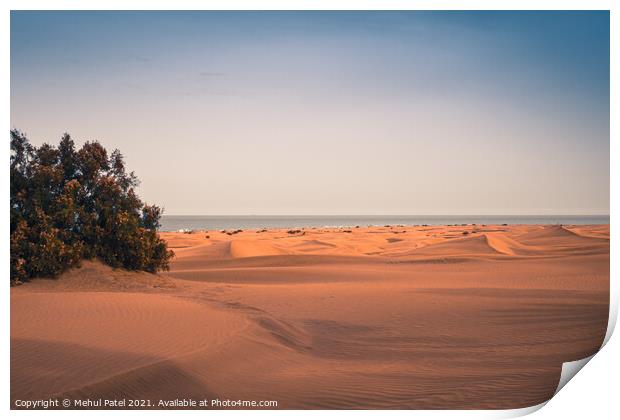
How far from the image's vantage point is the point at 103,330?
9562 millimetres

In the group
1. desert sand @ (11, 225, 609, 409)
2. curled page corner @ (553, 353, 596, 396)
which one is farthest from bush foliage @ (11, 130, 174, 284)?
curled page corner @ (553, 353, 596, 396)

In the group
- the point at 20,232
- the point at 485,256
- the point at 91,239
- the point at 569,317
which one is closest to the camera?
the point at 569,317

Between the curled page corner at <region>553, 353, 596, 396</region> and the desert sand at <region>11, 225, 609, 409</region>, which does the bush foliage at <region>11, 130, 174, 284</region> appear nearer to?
the desert sand at <region>11, 225, 609, 409</region>

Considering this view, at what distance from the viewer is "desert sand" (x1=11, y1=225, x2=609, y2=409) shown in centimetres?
762

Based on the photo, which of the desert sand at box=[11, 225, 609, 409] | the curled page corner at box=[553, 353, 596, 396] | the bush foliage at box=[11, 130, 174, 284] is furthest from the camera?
the bush foliage at box=[11, 130, 174, 284]

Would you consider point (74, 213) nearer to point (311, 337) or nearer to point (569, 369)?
point (311, 337)

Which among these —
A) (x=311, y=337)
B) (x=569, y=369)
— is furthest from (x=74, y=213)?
(x=569, y=369)

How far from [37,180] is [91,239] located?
6.67 feet

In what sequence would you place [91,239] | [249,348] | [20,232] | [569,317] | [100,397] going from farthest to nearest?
[91,239], [20,232], [569,317], [249,348], [100,397]

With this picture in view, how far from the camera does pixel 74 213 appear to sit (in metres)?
14.8

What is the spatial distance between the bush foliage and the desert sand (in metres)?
0.53

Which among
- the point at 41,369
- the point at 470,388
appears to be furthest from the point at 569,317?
the point at 41,369

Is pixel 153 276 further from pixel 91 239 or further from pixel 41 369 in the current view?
pixel 41 369

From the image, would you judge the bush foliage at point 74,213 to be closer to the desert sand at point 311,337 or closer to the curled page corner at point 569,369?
the desert sand at point 311,337
